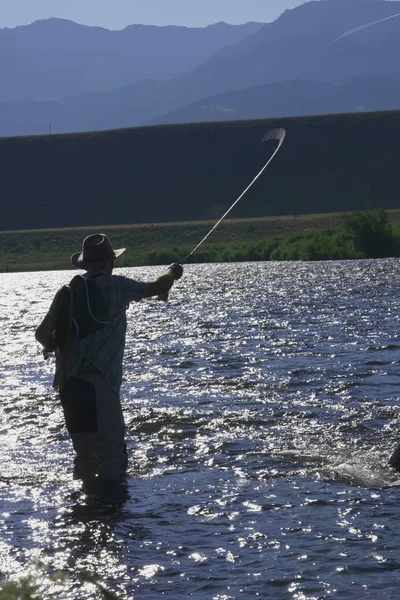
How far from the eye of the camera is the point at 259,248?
75.4m

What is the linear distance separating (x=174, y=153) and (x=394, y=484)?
131m

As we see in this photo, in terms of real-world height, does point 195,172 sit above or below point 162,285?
above

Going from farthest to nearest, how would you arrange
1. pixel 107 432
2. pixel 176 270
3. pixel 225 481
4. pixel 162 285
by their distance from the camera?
1. pixel 225 481
2. pixel 176 270
3. pixel 107 432
4. pixel 162 285

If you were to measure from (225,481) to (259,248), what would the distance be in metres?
66.8

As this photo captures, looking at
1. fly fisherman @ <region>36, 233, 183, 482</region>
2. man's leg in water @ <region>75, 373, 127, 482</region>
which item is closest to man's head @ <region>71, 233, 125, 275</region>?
fly fisherman @ <region>36, 233, 183, 482</region>

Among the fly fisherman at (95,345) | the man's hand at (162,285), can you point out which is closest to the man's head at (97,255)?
the fly fisherman at (95,345)

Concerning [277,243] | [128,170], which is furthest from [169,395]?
[128,170]

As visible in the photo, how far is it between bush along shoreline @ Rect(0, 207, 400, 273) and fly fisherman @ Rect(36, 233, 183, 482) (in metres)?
55.3

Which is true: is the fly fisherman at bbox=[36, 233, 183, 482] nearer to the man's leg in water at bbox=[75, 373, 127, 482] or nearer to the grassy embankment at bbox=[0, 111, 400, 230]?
the man's leg in water at bbox=[75, 373, 127, 482]

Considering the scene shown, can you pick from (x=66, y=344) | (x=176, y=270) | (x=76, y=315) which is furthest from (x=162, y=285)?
(x=66, y=344)

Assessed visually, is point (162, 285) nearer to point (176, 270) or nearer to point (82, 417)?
point (176, 270)

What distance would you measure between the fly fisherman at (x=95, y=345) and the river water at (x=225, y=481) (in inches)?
21.7

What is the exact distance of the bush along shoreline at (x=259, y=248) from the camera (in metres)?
64.8

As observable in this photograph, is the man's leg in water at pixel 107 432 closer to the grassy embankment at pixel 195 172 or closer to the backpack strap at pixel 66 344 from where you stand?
the backpack strap at pixel 66 344
